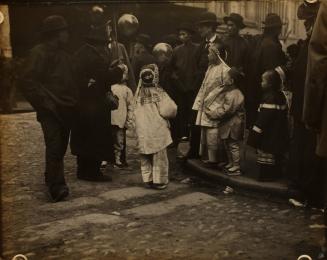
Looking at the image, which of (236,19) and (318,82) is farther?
(236,19)

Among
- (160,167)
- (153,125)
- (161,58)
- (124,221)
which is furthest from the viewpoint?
(153,125)

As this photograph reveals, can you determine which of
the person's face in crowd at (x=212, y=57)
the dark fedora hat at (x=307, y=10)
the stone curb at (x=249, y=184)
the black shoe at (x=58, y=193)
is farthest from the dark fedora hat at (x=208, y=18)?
the black shoe at (x=58, y=193)

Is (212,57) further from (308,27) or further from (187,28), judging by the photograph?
(308,27)

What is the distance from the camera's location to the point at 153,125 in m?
4.45

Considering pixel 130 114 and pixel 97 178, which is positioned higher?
pixel 130 114

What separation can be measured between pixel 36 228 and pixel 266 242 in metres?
1.60

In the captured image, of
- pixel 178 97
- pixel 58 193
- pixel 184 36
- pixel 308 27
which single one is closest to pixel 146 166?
pixel 178 97

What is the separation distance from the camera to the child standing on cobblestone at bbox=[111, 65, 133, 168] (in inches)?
164

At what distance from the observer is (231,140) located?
4.32 m

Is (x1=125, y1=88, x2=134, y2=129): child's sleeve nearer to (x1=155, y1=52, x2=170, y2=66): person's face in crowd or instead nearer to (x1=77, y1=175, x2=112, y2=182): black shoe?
(x1=155, y1=52, x2=170, y2=66): person's face in crowd

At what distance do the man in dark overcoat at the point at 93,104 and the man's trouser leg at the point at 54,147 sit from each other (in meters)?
0.08

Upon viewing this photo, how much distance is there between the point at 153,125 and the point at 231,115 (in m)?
0.61

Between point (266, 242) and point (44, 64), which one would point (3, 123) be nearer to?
point (44, 64)

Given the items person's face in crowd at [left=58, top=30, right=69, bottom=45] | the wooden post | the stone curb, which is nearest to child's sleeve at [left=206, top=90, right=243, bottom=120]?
the stone curb
